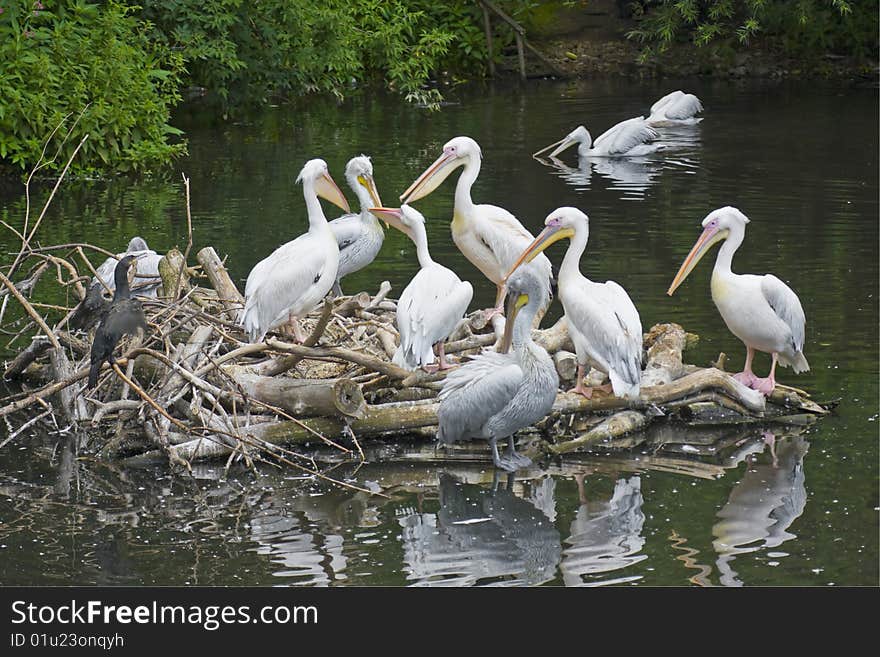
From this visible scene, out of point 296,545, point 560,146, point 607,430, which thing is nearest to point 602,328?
point 607,430

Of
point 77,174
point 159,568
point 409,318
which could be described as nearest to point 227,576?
point 159,568

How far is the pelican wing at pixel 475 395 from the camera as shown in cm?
632

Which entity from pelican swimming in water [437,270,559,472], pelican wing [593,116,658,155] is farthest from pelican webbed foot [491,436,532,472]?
pelican wing [593,116,658,155]

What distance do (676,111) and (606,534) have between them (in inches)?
489

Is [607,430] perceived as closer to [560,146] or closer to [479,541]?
[479,541]

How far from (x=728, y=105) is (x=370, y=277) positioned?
11.5 metres

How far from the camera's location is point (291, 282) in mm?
6984

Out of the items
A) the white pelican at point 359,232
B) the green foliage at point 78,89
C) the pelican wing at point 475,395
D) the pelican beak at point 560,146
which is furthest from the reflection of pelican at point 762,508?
the pelican beak at point 560,146

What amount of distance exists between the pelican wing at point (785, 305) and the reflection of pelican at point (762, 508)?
0.59 metres

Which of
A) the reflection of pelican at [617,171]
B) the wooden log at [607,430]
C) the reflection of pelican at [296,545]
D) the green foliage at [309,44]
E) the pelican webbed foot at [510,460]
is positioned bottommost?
the reflection of pelican at [296,545]

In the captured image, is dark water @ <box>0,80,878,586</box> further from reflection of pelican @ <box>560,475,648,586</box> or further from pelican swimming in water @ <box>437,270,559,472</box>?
pelican swimming in water @ <box>437,270,559,472</box>

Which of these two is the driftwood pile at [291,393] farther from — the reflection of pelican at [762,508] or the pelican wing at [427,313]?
the reflection of pelican at [762,508]

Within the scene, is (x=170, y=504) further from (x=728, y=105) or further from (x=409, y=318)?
(x=728, y=105)

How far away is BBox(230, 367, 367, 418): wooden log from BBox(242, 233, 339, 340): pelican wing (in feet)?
0.99
